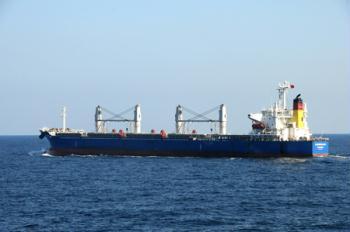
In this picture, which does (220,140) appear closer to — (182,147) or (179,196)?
(182,147)

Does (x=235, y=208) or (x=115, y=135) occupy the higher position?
(x=115, y=135)

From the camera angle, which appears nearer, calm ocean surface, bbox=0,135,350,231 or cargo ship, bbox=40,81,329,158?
calm ocean surface, bbox=0,135,350,231

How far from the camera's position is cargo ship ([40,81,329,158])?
7519 cm

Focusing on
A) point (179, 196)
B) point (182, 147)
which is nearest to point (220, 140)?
point (182, 147)

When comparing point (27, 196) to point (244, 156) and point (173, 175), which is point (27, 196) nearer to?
point (173, 175)

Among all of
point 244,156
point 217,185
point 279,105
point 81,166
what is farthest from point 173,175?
point 279,105

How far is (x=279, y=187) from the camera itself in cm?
5100

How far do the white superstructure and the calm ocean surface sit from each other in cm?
537

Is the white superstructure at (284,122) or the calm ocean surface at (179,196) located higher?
the white superstructure at (284,122)

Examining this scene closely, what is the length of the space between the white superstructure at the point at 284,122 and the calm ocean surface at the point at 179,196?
537 centimetres

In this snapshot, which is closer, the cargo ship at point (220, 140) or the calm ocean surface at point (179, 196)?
the calm ocean surface at point (179, 196)

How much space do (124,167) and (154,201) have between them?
26.3 m

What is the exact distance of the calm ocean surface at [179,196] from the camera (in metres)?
35.9

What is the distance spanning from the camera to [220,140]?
79.1 meters
